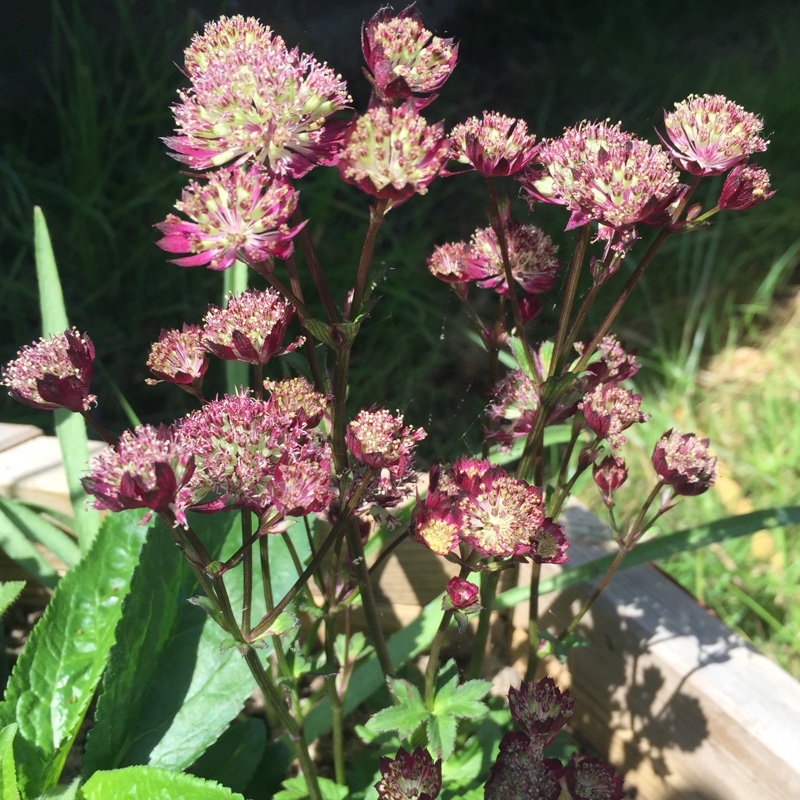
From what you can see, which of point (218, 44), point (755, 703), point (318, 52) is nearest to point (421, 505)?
point (218, 44)

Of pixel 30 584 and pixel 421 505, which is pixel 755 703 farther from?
pixel 30 584

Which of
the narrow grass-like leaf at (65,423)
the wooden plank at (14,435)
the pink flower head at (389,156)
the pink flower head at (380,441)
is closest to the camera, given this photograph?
the pink flower head at (389,156)

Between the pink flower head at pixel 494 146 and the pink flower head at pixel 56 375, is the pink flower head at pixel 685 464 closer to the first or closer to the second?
the pink flower head at pixel 494 146

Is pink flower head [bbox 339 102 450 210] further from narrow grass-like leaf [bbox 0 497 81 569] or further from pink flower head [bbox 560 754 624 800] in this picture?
narrow grass-like leaf [bbox 0 497 81 569]

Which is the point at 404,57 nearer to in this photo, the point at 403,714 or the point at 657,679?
the point at 403,714

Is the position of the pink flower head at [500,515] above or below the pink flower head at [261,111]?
below

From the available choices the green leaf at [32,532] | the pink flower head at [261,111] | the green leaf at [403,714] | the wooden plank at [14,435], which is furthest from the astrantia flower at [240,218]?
the wooden plank at [14,435]

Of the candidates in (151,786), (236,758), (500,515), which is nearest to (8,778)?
(151,786)

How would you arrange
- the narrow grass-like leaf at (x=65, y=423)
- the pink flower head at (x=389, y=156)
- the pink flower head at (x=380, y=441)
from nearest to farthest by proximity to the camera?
the pink flower head at (x=389, y=156), the pink flower head at (x=380, y=441), the narrow grass-like leaf at (x=65, y=423)
